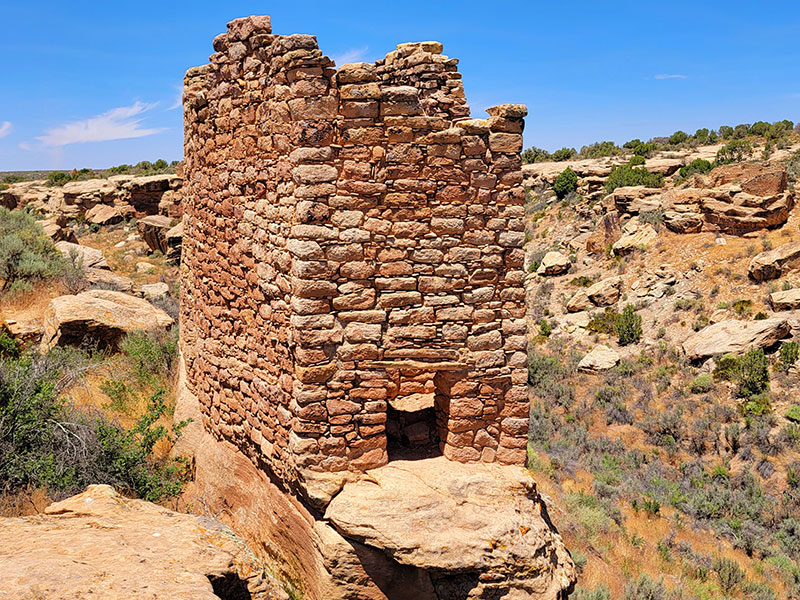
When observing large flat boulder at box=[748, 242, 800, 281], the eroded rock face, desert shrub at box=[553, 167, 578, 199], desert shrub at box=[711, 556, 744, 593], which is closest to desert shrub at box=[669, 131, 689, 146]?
desert shrub at box=[553, 167, 578, 199]

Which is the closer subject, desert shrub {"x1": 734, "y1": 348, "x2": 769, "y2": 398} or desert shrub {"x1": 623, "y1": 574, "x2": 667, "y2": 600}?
desert shrub {"x1": 623, "y1": 574, "x2": 667, "y2": 600}

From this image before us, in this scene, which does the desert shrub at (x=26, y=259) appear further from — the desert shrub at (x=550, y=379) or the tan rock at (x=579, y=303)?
the tan rock at (x=579, y=303)

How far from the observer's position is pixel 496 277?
5.11 metres

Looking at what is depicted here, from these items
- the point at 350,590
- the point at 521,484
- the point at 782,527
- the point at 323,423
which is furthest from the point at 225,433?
the point at 782,527

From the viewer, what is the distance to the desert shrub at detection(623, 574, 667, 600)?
23.6ft

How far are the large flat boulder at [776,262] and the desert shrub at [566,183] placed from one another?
14.7 metres

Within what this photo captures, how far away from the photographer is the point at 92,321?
31.5 feet

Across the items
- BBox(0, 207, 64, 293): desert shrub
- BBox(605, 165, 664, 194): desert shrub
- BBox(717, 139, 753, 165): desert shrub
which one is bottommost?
BBox(0, 207, 64, 293): desert shrub

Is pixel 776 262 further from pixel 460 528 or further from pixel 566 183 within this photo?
pixel 460 528

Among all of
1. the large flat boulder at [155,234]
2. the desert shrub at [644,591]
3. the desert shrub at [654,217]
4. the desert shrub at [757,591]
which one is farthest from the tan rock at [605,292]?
the large flat boulder at [155,234]

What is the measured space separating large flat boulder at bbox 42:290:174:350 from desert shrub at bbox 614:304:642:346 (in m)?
14.0

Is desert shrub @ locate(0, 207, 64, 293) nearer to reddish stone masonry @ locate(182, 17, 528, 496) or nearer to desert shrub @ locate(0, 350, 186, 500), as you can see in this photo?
desert shrub @ locate(0, 350, 186, 500)

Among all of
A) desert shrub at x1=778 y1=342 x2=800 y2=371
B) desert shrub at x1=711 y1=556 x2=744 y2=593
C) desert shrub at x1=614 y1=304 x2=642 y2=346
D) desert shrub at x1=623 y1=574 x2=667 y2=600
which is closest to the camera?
desert shrub at x1=623 y1=574 x2=667 y2=600

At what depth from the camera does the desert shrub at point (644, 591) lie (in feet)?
23.6
